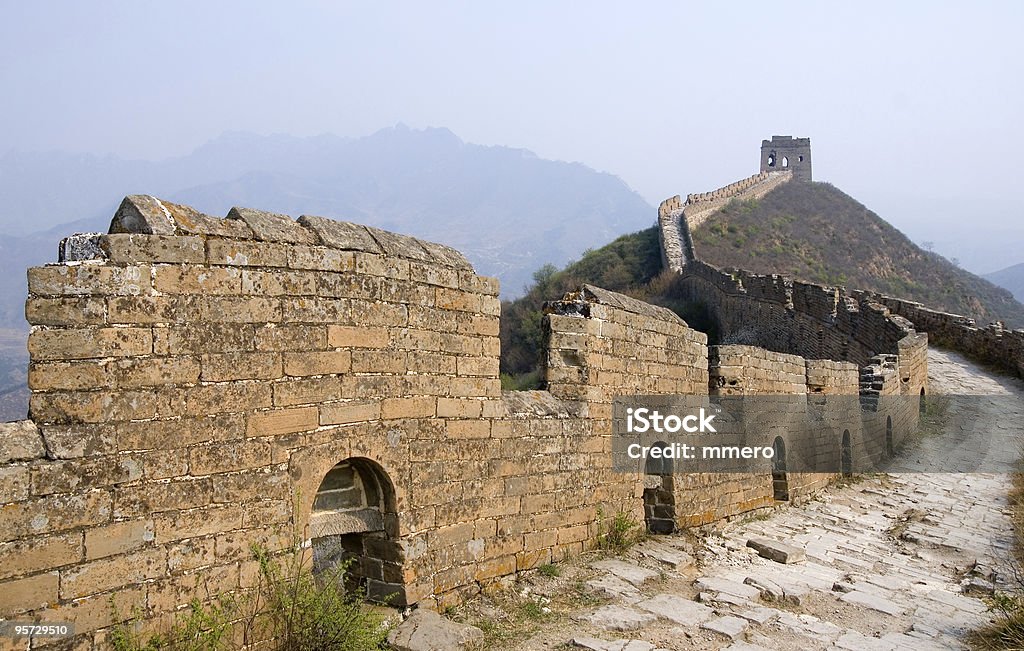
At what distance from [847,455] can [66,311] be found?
1287cm

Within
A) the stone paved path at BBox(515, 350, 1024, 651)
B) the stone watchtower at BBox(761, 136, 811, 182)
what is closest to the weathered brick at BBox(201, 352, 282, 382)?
the stone paved path at BBox(515, 350, 1024, 651)

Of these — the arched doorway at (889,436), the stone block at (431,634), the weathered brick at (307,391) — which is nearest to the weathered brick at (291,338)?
the weathered brick at (307,391)

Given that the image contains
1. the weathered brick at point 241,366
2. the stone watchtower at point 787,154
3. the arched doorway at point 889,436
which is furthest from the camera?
the stone watchtower at point 787,154

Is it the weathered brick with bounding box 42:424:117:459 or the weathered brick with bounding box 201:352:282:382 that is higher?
the weathered brick with bounding box 201:352:282:382

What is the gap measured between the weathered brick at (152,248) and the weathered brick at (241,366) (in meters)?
0.51

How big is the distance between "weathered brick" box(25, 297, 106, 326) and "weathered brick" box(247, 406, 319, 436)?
36.8 inches

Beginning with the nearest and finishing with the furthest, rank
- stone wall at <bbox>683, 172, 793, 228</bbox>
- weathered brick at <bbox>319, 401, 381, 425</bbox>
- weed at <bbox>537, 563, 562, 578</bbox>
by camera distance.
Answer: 1. weathered brick at <bbox>319, 401, 381, 425</bbox>
2. weed at <bbox>537, 563, 562, 578</bbox>
3. stone wall at <bbox>683, 172, 793, 228</bbox>

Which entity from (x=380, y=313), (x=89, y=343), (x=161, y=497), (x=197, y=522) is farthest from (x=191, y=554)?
(x=380, y=313)

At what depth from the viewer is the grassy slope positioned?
1745 inches

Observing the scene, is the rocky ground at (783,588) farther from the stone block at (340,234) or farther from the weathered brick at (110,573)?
the stone block at (340,234)

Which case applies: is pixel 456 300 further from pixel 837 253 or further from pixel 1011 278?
pixel 1011 278

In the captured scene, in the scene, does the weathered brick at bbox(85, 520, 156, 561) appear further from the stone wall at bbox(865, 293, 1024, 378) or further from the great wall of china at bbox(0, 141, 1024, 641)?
the stone wall at bbox(865, 293, 1024, 378)

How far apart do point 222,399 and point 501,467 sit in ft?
8.12

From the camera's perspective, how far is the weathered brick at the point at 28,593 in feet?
11.1
